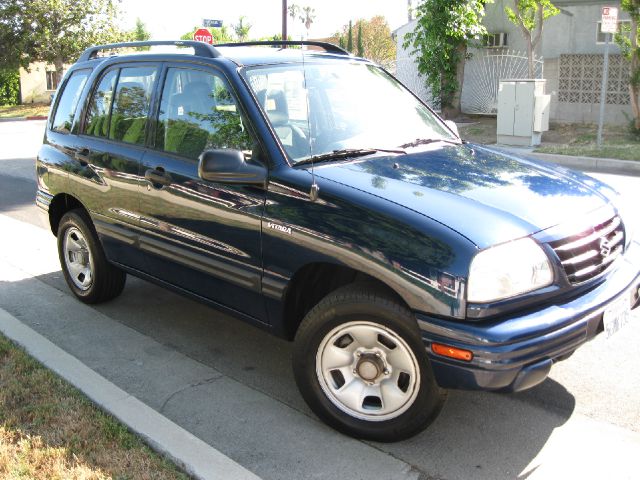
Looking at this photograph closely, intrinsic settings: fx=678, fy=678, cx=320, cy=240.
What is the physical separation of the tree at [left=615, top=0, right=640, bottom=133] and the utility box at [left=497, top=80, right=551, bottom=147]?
1.93 m

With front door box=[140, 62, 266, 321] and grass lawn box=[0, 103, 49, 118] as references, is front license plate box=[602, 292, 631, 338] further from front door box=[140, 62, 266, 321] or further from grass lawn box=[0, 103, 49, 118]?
grass lawn box=[0, 103, 49, 118]

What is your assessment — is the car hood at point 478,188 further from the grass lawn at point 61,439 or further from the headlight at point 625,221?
the grass lawn at point 61,439

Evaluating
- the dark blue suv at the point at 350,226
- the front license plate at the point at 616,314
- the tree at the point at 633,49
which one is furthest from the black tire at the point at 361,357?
the tree at the point at 633,49

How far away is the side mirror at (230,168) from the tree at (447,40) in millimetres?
16454

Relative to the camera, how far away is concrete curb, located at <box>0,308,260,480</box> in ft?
10.0

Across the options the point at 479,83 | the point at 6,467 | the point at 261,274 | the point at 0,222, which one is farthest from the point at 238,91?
the point at 479,83

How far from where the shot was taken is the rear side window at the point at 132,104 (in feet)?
14.8

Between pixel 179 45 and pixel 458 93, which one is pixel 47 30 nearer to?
pixel 458 93

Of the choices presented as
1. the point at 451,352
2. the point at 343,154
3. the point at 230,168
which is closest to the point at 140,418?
the point at 230,168

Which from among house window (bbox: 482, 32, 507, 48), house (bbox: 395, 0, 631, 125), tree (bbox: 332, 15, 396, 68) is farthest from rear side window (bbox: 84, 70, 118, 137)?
tree (bbox: 332, 15, 396, 68)

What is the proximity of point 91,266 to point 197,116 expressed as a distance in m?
1.77

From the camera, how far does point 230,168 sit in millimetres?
3533

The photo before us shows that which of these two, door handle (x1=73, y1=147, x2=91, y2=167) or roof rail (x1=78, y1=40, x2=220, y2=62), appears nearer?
roof rail (x1=78, y1=40, x2=220, y2=62)

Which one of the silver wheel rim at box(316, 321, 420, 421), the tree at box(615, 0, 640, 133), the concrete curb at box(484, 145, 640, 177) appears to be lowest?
the silver wheel rim at box(316, 321, 420, 421)
